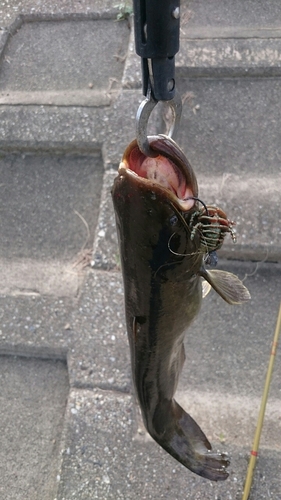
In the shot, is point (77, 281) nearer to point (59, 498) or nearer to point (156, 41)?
Answer: point (59, 498)

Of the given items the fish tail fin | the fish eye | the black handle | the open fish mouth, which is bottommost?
the fish tail fin

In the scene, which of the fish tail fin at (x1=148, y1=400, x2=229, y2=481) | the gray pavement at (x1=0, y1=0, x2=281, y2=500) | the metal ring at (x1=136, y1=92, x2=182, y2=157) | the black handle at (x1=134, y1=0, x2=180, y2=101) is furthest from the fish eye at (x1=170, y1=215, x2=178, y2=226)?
the gray pavement at (x1=0, y1=0, x2=281, y2=500)

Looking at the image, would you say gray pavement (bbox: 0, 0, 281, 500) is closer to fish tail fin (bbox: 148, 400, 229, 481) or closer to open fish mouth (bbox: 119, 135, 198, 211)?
fish tail fin (bbox: 148, 400, 229, 481)

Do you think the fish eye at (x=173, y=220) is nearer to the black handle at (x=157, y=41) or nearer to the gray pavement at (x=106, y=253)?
the black handle at (x=157, y=41)

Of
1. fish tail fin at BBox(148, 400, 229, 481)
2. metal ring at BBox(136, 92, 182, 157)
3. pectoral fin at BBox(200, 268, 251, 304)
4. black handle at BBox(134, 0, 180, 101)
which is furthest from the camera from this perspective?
fish tail fin at BBox(148, 400, 229, 481)

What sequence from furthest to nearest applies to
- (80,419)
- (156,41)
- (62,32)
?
(62,32) < (80,419) < (156,41)

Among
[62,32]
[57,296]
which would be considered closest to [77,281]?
[57,296]

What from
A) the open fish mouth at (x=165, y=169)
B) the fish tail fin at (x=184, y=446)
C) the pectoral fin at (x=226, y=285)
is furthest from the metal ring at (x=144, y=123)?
the fish tail fin at (x=184, y=446)
